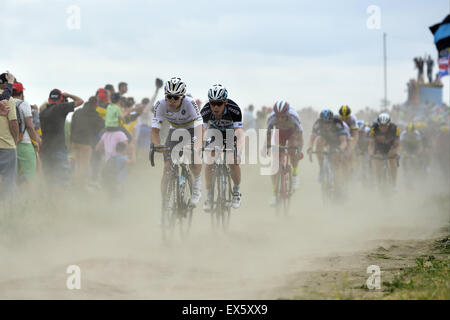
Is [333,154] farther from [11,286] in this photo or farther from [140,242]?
[11,286]

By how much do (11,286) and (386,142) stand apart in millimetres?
11844

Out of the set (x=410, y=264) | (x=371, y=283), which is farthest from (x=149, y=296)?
(x=410, y=264)

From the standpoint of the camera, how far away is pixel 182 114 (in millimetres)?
9641

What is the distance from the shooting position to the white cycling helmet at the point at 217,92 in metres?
9.80

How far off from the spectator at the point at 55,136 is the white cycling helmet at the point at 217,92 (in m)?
2.99

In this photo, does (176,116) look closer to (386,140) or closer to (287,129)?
(287,129)

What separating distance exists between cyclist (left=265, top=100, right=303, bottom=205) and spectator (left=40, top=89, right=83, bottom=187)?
410cm

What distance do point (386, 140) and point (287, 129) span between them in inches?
152

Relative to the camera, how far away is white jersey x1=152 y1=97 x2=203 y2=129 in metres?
9.55

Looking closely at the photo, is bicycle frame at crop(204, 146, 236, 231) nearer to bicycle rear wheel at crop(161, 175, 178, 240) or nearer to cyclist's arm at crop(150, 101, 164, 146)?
bicycle rear wheel at crop(161, 175, 178, 240)

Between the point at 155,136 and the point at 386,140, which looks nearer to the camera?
the point at 155,136

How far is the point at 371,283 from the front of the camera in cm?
664

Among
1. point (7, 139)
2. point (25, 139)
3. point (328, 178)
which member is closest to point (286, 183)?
point (328, 178)

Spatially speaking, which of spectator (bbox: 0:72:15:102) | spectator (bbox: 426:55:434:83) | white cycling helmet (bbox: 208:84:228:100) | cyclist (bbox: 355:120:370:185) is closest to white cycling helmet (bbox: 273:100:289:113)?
white cycling helmet (bbox: 208:84:228:100)
